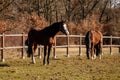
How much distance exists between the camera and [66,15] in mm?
58469

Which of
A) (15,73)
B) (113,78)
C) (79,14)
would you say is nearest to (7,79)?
(15,73)

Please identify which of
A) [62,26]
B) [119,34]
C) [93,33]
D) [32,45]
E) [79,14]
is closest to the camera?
[62,26]

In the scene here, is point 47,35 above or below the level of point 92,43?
above

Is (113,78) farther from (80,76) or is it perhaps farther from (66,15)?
(66,15)

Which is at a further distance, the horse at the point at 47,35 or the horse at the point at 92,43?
the horse at the point at 92,43

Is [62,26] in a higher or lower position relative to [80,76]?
higher

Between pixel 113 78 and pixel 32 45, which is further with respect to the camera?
pixel 32 45

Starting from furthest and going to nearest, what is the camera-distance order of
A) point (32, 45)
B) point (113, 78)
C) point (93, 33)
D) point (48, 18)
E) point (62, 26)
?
point (48, 18), point (93, 33), point (32, 45), point (62, 26), point (113, 78)

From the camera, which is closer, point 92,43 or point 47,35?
point 47,35

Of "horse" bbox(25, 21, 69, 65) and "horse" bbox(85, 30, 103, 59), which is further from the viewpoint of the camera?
"horse" bbox(85, 30, 103, 59)

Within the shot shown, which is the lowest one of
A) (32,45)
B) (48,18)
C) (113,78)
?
(113,78)

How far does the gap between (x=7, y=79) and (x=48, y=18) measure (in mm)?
46218

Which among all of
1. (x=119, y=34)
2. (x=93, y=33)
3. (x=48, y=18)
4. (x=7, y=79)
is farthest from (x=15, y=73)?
(x=48, y=18)

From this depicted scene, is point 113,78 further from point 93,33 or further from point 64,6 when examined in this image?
point 64,6
